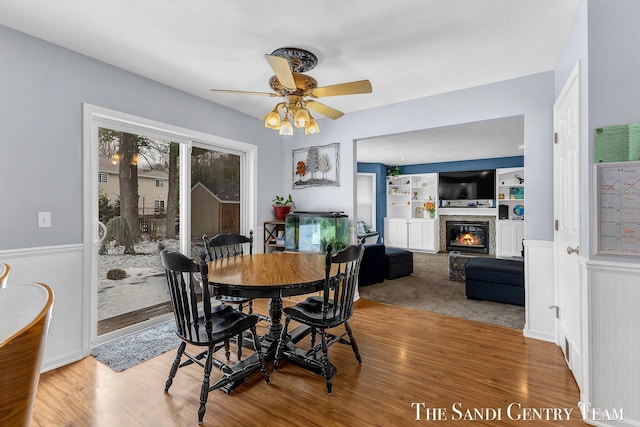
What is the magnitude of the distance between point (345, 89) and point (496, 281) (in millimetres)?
3017

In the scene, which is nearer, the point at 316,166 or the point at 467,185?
the point at 316,166

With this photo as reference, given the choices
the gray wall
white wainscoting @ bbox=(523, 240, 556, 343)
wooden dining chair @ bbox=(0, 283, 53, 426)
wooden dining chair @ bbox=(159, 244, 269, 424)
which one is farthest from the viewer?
white wainscoting @ bbox=(523, 240, 556, 343)

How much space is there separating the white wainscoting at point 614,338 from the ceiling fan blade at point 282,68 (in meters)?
2.11

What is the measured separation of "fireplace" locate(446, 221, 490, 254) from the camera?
25.0ft

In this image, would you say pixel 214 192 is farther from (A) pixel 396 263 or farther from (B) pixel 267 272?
(A) pixel 396 263

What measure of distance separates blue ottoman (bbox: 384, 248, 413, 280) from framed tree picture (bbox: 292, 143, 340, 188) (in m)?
1.70

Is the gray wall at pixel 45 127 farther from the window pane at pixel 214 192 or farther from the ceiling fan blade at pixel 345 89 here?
the ceiling fan blade at pixel 345 89

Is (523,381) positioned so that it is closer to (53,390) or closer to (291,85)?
(291,85)

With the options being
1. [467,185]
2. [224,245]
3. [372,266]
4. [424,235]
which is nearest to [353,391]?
[224,245]

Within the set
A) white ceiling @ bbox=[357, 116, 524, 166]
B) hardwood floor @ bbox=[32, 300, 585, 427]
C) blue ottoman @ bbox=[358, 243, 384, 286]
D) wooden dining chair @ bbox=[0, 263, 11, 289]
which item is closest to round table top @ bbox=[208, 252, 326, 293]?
hardwood floor @ bbox=[32, 300, 585, 427]

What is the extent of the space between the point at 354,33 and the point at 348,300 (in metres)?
1.90

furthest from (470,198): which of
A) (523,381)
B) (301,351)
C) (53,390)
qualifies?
(53,390)

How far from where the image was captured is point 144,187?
3.08m

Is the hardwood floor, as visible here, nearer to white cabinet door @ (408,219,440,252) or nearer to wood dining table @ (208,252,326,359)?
wood dining table @ (208,252,326,359)
